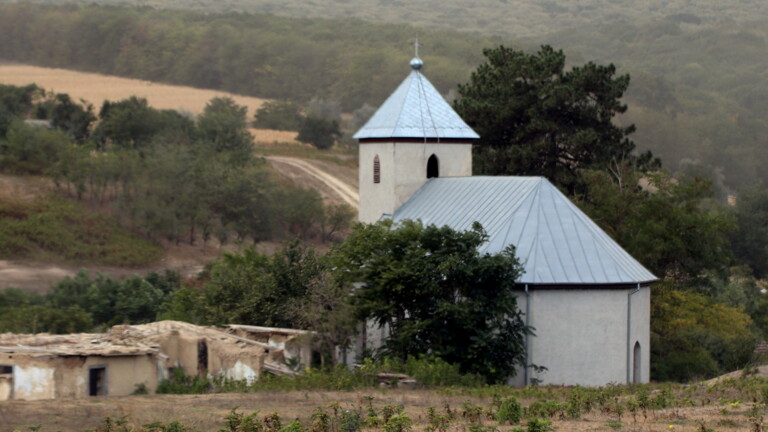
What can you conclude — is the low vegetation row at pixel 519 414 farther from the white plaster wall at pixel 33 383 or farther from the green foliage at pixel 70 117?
the green foliage at pixel 70 117

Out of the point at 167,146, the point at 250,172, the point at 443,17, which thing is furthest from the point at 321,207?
the point at 443,17

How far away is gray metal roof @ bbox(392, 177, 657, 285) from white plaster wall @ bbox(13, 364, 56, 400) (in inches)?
379

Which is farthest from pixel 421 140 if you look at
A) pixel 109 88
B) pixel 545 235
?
pixel 109 88

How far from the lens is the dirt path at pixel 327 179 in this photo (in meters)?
61.8

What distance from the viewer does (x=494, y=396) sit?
61.1 ft

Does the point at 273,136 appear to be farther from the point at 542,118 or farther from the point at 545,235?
the point at 545,235

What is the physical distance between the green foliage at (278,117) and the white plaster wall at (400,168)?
193ft

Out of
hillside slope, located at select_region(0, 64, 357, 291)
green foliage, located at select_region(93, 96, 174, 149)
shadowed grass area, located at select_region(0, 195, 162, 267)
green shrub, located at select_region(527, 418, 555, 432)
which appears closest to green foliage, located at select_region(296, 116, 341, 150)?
hillside slope, located at select_region(0, 64, 357, 291)

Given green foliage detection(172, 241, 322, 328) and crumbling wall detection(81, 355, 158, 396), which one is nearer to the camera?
crumbling wall detection(81, 355, 158, 396)

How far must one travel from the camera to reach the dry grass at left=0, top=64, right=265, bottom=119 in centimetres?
9838

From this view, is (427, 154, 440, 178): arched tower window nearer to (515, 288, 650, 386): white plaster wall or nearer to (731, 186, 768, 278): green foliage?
(515, 288, 650, 386): white plaster wall

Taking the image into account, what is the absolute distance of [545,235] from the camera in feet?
80.4

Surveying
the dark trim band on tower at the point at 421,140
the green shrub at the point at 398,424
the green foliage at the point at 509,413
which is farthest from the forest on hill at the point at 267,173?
the green shrub at the point at 398,424

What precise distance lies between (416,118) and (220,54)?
97.2 meters
